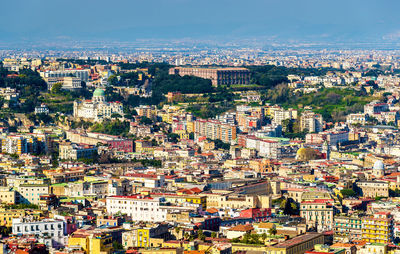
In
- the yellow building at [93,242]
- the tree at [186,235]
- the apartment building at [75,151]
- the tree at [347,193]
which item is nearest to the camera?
the yellow building at [93,242]

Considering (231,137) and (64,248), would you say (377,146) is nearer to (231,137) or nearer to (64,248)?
(231,137)

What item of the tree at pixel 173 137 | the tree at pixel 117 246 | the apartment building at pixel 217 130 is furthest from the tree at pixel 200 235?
the apartment building at pixel 217 130

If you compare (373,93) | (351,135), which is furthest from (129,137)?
(373,93)

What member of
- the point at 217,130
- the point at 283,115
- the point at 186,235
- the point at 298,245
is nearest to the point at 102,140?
the point at 217,130

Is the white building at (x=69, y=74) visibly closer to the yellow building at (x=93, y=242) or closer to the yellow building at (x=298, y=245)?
the yellow building at (x=93, y=242)

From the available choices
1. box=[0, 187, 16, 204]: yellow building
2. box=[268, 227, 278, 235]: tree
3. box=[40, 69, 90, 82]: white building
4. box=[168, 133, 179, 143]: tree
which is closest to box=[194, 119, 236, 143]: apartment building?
box=[168, 133, 179, 143]: tree
